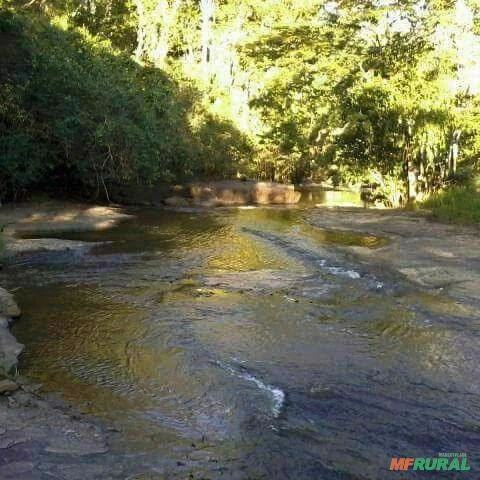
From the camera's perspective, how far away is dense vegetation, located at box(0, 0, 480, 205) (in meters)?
21.6

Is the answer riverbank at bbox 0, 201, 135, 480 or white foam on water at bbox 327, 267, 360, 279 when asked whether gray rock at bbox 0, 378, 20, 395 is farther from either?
white foam on water at bbox 327, 267, 360, 279

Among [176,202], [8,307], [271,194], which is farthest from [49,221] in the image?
[271,194]

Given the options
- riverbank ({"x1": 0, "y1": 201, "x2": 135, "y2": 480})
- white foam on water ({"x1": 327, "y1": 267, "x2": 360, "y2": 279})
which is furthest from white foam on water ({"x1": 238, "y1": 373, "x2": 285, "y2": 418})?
white foam on water ({"x1": 327, "y1": 267, "x2": 360, "y2": 279})

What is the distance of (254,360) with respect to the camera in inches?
331

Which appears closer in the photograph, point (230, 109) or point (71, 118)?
point (71, 118)

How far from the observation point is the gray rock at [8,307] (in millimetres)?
9945

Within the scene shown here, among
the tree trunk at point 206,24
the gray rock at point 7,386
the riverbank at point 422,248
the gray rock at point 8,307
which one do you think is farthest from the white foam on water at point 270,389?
the tree trunk at point 206,24

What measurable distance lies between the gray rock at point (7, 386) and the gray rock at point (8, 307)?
119 inches

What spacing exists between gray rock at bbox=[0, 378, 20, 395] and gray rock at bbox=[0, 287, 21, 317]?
3023mm

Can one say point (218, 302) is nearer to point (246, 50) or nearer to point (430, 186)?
point (430, 186)

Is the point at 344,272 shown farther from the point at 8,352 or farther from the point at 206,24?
the point at 206,24

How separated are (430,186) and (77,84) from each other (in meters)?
14.3

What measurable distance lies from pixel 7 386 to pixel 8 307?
134 inches

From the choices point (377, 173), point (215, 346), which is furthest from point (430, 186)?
point (215, 346)
